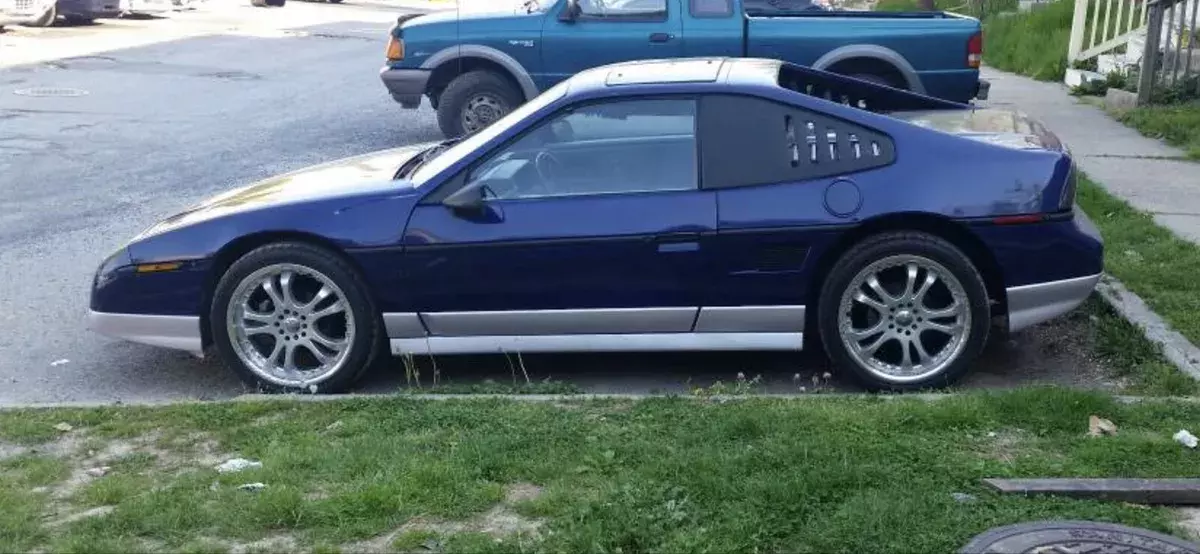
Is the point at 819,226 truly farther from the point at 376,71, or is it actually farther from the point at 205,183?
the point at 376,71

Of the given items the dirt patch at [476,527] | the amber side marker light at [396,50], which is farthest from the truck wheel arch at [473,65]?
the dirt patch at [476,527]

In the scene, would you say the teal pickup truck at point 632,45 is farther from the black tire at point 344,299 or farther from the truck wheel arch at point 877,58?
the black tire at point 344,299

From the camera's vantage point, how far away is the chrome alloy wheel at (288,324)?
5.89 m

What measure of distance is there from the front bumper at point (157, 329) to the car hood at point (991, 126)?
331cm

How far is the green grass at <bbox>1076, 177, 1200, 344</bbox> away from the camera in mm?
6727

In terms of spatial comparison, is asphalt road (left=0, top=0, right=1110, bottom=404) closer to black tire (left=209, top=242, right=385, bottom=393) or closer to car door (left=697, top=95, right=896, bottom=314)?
black tire (left=209, top=242, right=385, bottom=393)

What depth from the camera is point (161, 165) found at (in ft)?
37.9

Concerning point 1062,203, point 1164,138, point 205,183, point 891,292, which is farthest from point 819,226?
point 1164,138

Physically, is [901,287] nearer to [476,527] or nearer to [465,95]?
[476,527]

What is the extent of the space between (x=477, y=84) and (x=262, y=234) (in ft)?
21.6

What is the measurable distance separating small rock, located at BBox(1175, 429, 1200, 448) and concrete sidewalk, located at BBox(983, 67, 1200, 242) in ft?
11.7

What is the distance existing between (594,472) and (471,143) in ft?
6.61

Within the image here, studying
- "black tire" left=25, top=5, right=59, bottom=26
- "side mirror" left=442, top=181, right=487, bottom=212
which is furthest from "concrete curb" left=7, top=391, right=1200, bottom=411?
"black tire" left=25, top=5, right=59, bottom=26

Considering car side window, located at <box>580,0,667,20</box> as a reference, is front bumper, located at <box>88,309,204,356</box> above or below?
below
